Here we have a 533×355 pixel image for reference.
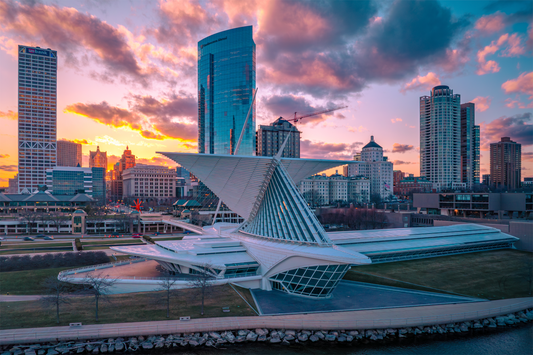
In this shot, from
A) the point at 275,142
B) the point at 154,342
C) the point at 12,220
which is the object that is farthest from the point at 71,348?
the point at 275,142

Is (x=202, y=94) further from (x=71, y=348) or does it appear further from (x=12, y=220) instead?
(x=71, y=348)

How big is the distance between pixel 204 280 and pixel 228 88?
361ft

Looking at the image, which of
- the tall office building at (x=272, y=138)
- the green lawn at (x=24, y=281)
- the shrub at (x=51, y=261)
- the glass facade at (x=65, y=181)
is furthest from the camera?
the tall office building at (x=272, y=138)

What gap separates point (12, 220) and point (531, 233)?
119 m

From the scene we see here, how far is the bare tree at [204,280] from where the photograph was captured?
31791 mm

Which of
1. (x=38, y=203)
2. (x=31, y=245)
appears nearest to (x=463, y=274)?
(x=31, y=245)

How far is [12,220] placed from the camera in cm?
8281

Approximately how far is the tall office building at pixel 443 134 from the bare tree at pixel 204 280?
193547 millimetres

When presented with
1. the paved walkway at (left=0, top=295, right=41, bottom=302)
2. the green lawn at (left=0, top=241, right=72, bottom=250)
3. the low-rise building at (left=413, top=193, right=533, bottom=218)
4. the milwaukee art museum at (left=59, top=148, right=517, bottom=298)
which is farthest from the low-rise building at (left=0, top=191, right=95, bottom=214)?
the low-rise building at (left=413, top=193, right=533, bottom=218)

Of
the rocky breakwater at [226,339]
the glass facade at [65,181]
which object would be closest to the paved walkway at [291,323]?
the rocky breakwater at [226,339]

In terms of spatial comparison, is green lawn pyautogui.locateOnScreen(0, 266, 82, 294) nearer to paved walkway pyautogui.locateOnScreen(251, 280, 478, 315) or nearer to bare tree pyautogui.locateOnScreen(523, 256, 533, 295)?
paved walkway pyautogui.locateOnScreen(251, 280, 478, 315)

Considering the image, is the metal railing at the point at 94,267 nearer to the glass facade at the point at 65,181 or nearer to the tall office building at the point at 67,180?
the tall office building at the point at 67,180

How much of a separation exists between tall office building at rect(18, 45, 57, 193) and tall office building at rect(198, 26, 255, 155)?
10387 cm

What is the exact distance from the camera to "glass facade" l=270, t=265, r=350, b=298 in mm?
31125
